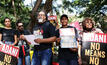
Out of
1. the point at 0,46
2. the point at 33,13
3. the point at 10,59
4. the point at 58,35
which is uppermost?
the point at 33,13

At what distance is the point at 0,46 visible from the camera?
13.1 ft

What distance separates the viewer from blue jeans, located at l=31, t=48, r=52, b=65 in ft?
11.4

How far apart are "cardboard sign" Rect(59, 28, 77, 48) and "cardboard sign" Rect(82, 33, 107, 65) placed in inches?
8.2

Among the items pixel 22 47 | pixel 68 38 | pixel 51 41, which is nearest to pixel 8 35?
pixel 22 47

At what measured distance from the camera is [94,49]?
130 inches

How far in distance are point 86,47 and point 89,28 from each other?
0.37 m

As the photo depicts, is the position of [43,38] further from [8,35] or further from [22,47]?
[22,47]

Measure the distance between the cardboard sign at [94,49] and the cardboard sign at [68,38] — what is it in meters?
0.21

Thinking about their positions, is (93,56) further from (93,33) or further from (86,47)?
(93,33)

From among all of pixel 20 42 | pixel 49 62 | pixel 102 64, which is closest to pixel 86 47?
pixel 102 64

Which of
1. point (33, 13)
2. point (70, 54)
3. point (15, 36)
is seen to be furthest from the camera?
point (33, 13)

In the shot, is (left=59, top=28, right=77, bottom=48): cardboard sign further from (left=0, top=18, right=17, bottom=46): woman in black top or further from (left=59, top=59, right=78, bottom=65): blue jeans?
(left=0, top=18, right=17, bottom=46): woman in black top

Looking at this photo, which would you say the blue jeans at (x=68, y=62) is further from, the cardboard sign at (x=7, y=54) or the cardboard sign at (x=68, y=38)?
the cardboard sign at (x=7, y=54)

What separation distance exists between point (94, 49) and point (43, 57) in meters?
1.00
